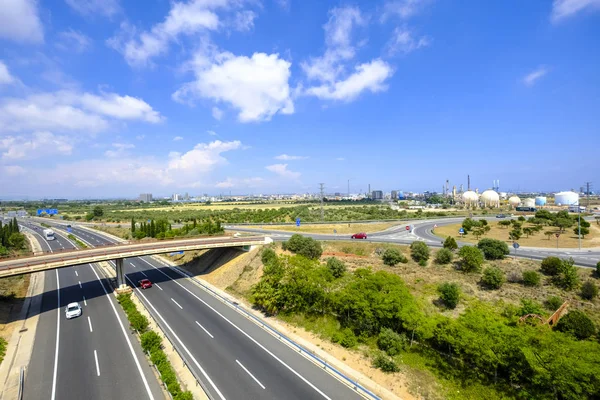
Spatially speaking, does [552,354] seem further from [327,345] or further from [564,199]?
[564,199]

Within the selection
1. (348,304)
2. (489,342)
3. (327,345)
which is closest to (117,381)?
(327,345)

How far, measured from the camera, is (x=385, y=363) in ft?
76.0

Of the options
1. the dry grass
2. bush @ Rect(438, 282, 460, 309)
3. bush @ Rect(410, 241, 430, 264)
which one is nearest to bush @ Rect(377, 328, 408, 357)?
bush @ Rect(438, 282, 460, 309)

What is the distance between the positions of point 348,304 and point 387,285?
4.42 metres

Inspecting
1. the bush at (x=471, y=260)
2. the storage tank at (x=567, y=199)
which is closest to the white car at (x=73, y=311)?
the bush at (x=471, y=260)

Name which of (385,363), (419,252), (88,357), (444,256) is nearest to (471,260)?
(444,256)

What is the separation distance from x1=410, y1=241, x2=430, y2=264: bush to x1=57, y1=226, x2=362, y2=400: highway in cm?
2906

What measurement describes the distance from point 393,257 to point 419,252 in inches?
187

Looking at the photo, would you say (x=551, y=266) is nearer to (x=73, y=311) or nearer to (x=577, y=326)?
(x=577, y=326)

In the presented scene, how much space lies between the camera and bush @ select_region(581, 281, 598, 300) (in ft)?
103

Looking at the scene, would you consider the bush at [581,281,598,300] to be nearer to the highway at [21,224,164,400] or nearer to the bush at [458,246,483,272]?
the bush at [458,246,483,272]

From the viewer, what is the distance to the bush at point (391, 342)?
2531 centimetres

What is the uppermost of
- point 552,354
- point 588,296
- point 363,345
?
point 552,354

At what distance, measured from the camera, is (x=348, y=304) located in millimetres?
28562
